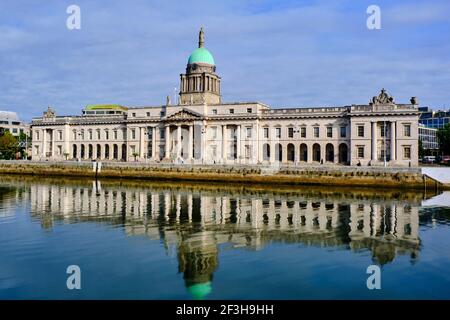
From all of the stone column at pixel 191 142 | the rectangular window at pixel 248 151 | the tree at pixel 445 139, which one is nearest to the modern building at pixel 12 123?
the stone column at pixel 191 142

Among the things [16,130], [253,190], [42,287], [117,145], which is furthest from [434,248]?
[16,130]

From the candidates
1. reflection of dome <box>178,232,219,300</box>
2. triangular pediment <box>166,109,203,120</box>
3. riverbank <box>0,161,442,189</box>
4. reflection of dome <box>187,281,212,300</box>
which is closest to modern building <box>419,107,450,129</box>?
triangular pediment <box>166,109,203,120</box>

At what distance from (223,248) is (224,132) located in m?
62.7

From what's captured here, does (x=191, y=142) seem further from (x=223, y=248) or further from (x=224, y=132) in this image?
(x=223, y=248)

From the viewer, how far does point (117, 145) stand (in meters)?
97.9

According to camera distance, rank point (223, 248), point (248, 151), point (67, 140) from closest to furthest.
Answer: point (223, 248), point (248, 151), point (67, 140)

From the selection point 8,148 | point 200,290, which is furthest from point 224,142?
point 200,290

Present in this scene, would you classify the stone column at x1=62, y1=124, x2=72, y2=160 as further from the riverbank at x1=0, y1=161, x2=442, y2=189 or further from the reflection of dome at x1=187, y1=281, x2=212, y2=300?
the reflection of dome at x1=187, y1=281, x2=212, y2=300

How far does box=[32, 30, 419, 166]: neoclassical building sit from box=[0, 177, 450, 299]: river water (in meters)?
30.6

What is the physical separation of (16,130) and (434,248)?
157719mm

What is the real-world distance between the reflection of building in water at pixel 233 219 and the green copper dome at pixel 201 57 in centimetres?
4764

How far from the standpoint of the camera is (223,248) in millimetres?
24812
